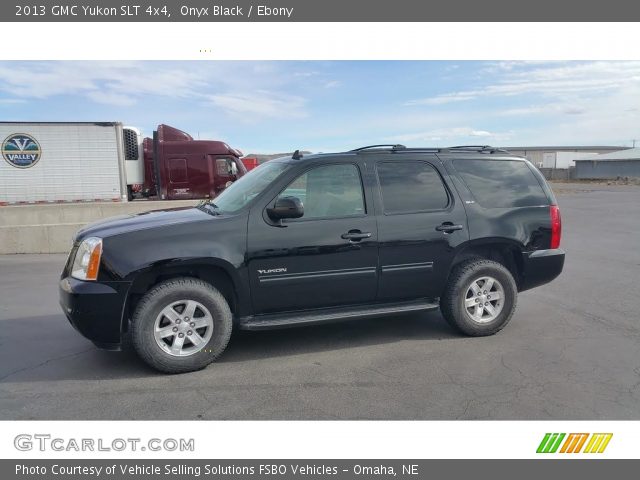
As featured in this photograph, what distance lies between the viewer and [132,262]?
152 inches

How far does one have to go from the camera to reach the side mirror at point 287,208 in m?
4.14

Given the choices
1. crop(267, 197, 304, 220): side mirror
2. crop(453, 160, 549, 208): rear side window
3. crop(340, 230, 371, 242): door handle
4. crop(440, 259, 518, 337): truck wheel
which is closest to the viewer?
crop(267, 197, 304, 220): side mirror

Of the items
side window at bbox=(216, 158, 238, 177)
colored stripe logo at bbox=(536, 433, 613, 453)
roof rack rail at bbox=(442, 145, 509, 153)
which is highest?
side window at bbox=(216, 158, 238, 177)

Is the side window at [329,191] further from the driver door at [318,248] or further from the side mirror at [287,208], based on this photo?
the side mirror at [287,208]

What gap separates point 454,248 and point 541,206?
1.24m

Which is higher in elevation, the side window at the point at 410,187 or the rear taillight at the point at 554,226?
the side window at the point at 410,187

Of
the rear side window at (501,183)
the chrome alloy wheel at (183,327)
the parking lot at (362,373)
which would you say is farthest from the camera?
the rear side window at (501,183)

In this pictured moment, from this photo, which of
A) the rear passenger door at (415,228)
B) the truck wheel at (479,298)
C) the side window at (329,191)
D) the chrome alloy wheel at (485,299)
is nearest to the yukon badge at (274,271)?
the side window at (329,191)

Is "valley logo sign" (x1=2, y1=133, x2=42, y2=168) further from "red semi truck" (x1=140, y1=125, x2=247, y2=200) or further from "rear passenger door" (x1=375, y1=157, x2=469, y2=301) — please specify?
"rear passenger door" (x1=375, y1=157, x2=469, y2=301)

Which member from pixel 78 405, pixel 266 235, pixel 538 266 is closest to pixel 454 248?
pixel 538 266

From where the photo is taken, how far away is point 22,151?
14.6m

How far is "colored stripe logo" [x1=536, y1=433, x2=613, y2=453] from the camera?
308 cm

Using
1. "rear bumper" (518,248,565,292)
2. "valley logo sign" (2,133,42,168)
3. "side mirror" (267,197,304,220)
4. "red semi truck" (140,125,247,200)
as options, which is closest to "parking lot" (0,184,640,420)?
"rear bumper" (518,248,565,292)

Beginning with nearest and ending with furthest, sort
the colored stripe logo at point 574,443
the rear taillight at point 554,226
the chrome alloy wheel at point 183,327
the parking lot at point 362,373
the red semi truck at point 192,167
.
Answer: the colored stripe logo at point 574,443
the parking lot at point 362,373
the chrome alloy wheel at point 183,327
the rear taillight at point 554,226
the red semi truck at point 192,167
